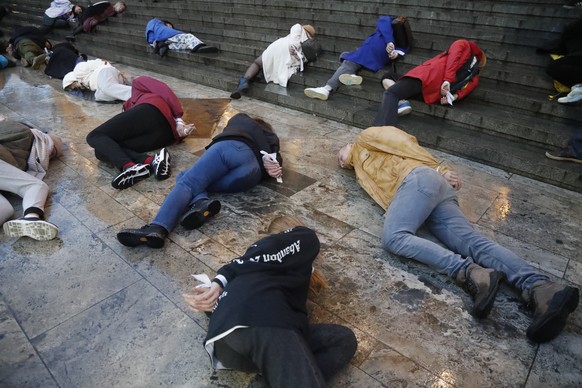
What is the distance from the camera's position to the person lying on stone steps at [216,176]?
114 inches

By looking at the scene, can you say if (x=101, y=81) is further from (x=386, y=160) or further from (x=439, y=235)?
(x=439, y=235)

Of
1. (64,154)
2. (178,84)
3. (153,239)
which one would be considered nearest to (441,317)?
(153,239)

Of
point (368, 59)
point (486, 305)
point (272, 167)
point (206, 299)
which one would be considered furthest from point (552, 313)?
point (368, 59)

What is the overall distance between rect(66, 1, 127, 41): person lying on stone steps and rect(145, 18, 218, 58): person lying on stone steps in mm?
3610

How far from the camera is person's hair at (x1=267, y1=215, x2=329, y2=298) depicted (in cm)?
232

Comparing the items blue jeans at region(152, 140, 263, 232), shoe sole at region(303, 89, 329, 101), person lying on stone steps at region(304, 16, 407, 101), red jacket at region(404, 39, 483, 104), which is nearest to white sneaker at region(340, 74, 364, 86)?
person lying on stone steps at region(304, 16, 407, 101)

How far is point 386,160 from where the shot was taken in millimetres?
3221

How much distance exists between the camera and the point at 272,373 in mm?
1552

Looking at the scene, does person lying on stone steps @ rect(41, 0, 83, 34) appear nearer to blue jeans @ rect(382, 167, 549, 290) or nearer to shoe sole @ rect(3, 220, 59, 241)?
shoe sole @ rect(3, 220, 59, 241)

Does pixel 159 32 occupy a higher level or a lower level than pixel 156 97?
higher

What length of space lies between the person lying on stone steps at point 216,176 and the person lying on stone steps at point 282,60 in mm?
3036

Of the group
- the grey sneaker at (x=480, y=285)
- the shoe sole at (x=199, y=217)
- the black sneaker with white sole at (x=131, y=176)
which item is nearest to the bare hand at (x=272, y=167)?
the shoe sole at (x=199, y=217)

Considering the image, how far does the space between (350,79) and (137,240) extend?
4.14 metres

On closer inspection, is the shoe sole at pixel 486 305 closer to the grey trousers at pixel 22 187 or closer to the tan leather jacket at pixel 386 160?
the tan leather jacket at pixel 386 160
